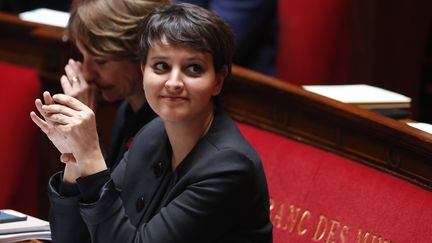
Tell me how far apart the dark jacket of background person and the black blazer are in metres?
1.26

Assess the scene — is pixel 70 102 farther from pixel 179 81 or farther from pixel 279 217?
pixel 279 217

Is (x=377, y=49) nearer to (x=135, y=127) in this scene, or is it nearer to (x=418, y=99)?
(x=418, y=99)

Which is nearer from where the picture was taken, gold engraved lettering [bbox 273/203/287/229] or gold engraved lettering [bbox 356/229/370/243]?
gold engraved lettering [bbox 356/229/370/243]

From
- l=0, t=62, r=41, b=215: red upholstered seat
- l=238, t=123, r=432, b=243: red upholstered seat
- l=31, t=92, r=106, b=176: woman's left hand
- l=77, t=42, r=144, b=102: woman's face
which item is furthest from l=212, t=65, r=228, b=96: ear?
l=0, t=62, r=41, b=215: red upholstered seat

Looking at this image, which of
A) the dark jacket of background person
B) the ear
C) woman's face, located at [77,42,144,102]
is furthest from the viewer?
the dark jacket of background person

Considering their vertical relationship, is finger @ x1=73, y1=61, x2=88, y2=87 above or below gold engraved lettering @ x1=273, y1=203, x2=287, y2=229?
above

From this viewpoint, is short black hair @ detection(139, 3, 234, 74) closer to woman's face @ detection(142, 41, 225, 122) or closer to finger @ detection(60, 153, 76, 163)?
woman's face @ detection(142, 41, 225, 122)

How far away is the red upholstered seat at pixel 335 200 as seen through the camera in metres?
1.79

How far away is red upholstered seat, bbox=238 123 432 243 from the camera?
70.3 inches

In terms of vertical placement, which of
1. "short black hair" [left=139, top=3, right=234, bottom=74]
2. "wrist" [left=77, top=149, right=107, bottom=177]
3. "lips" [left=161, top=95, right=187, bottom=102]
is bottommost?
"wrist" [left=77, top=149, right=107, bottom=177]

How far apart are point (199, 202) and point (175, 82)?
22cm

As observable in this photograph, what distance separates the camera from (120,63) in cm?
218

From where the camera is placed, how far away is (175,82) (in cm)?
164

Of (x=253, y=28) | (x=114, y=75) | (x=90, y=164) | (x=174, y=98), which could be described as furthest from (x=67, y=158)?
(x=253, y=28)
